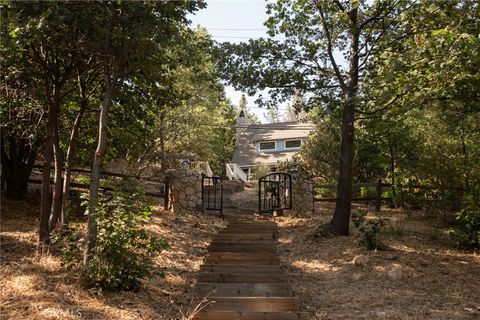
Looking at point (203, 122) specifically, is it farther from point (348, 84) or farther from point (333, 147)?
point (348, 84)

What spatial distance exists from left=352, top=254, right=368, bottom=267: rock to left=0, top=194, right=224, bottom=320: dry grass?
9.92ft

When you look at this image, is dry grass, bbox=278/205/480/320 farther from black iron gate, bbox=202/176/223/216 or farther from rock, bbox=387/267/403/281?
black iron gate, bbox=202/176/223/216

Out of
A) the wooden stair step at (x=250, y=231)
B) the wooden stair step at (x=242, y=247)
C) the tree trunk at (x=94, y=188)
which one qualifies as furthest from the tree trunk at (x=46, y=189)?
the wooden stair step at (x=250, y=231)

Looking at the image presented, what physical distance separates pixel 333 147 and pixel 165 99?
36.0ft

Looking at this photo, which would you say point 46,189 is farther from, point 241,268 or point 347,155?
point 347,155

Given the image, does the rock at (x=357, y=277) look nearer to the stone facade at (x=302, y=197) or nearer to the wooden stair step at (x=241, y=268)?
the wooden stair step at (x=241, y=268)

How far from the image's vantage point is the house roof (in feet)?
114

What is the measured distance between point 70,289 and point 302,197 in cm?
901

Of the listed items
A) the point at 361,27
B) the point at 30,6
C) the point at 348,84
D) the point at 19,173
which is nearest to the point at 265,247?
the point at 348,84

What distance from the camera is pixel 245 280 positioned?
7141mm

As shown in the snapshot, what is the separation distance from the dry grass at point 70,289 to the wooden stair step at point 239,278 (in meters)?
0.27

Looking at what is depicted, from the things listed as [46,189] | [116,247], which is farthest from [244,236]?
[116,247]

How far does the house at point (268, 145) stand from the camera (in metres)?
34.8

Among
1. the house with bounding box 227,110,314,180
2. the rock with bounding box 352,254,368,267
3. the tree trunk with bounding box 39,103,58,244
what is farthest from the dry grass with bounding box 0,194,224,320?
the house with bounding box 227,110,314,180
